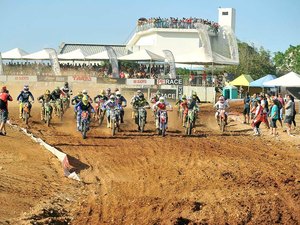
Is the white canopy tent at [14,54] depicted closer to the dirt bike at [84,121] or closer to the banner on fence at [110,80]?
the banner on fence at [110,80]

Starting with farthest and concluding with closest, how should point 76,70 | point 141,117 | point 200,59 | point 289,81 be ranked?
point 76,70 → point 200,59 → point 289,81 → point 141,117

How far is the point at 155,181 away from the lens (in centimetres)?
1279

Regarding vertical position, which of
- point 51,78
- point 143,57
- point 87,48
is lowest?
point 51,78

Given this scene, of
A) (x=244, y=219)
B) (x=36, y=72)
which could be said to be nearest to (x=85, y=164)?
(x=244, y=219)

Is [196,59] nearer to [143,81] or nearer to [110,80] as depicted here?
[143,81]

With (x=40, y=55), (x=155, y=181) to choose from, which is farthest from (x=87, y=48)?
(x=155, y=181)

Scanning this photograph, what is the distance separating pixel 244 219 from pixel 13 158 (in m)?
7.35

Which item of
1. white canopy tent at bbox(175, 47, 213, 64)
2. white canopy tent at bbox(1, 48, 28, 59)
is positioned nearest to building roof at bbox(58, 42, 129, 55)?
white canopy tent at bbox(1, 48, 28, 59)

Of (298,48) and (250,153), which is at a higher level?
(298,48)

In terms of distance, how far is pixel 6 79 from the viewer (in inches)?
1590

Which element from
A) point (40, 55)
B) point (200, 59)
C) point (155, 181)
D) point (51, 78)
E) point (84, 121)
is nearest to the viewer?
point (155, 181)

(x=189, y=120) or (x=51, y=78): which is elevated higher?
(x=51, y=78)

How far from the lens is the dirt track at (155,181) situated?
9.72 meters

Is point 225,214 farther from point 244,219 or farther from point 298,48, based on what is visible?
point 298,48
